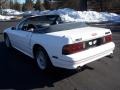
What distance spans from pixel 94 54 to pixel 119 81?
84 cm

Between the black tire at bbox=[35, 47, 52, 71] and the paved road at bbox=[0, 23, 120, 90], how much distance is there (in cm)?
16

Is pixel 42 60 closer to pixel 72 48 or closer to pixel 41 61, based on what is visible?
pixel 41 61

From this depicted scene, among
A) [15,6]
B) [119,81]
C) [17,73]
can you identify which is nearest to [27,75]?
[17,73]

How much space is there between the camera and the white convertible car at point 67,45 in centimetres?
536

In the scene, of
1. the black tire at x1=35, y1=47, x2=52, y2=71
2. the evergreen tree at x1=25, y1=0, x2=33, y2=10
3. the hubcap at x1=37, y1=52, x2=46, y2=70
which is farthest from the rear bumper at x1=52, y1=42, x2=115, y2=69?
the evergreen tree at x1=25, y1=0, x2=33, y2=10

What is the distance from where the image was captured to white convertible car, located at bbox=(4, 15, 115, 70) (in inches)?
211

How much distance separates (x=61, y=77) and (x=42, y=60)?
771 millimetres

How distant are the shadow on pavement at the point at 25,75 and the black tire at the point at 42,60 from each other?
0.54 ft

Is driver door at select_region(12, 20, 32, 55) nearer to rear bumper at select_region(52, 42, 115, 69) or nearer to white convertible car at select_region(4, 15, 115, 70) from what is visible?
white convertible car at select_region(4, 15, 115, 70)

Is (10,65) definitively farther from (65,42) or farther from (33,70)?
(65,42)

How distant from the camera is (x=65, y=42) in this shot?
5.35m

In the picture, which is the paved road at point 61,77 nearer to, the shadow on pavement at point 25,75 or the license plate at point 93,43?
the shadow on pavement at point 25,75

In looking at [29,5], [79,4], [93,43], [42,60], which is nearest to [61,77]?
[42,60]

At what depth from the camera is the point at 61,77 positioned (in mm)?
5887
